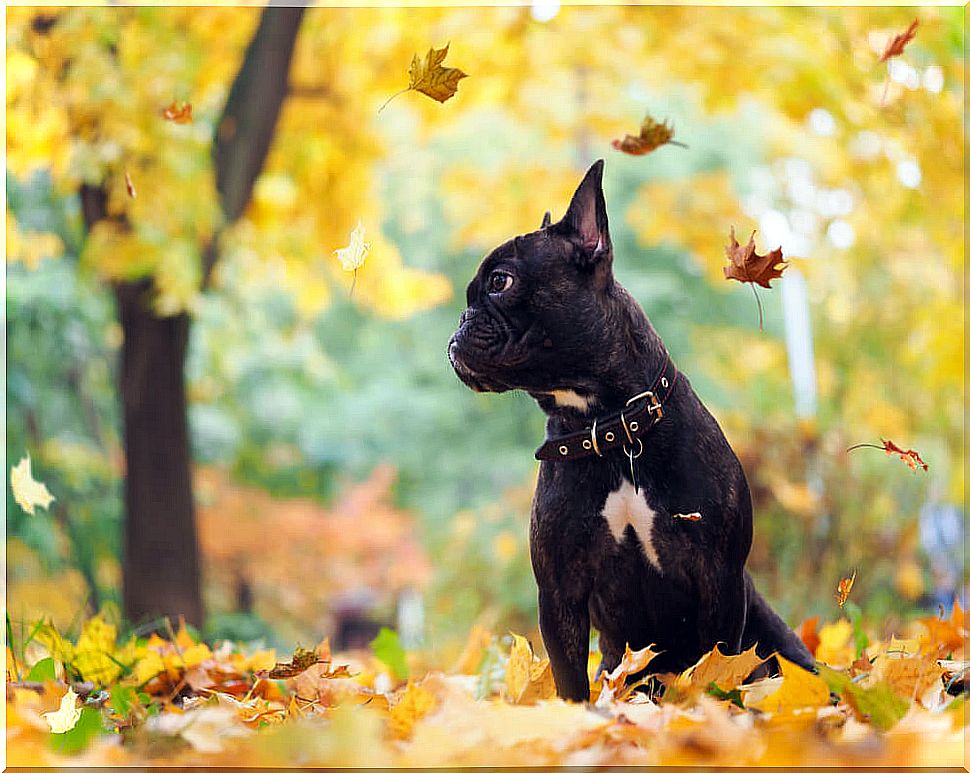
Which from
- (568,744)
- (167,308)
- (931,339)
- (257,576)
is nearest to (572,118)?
(931,339)

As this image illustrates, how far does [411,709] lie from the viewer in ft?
5.23

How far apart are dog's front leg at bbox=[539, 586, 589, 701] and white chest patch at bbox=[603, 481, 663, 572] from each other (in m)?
0.16

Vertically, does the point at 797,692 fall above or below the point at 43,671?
above

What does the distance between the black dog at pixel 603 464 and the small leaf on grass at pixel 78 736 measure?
2.77 ft

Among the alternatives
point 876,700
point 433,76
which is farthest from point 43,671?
point 876,700

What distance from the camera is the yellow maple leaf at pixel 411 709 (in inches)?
62.2

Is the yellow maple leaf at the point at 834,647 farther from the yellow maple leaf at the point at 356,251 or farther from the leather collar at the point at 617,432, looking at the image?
the yellow maple leaf at the point at 356,251

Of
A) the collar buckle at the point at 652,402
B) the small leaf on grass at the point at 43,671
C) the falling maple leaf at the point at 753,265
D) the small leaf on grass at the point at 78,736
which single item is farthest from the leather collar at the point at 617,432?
the small leaf on grass at the point at 43,671

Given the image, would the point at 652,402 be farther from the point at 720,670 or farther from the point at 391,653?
the point at 391,653

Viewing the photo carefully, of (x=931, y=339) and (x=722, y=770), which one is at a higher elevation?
(x=722, y=770)

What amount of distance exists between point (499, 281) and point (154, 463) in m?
3.90

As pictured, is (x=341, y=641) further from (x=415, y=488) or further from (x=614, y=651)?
(x=614, y=651)

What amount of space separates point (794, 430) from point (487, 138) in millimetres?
6608

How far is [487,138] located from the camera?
11922mm
